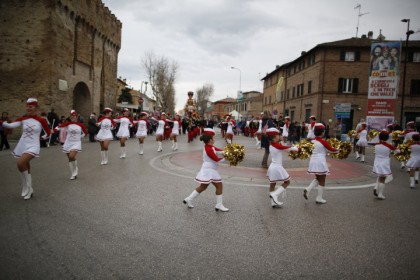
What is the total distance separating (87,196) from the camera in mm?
6406

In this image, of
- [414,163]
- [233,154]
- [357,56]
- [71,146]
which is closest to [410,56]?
[357,56]

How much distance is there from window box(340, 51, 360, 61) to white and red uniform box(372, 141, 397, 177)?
105 feet

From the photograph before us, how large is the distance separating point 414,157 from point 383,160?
8.45 ft

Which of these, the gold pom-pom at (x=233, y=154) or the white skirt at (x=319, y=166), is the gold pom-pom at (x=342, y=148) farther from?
the gold pom-pom at (x=233, y=154)

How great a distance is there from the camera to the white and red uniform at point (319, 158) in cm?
649

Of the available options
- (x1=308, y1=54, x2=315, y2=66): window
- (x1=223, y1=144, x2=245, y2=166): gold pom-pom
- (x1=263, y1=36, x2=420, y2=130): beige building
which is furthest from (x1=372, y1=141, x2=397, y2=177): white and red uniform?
(x1=308, y1=54, x2=315, y2=66): window

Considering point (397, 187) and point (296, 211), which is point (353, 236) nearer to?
point (296, 211)

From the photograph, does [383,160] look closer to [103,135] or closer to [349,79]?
[103,135]

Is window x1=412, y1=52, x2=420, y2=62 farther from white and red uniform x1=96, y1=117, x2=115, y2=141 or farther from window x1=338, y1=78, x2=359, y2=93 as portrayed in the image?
white and red uniform x1=96, y1=117, x2=115, y2=141

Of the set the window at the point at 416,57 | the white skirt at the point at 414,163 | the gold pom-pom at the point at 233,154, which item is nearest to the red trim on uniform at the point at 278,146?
the gold pom-pom at the point at 233,154

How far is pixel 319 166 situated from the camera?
21.4 feet

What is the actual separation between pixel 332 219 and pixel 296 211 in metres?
0.71

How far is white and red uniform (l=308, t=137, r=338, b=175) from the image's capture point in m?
6.49

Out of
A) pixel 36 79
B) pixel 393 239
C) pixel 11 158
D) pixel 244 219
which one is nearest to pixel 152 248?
pixel 244 219
